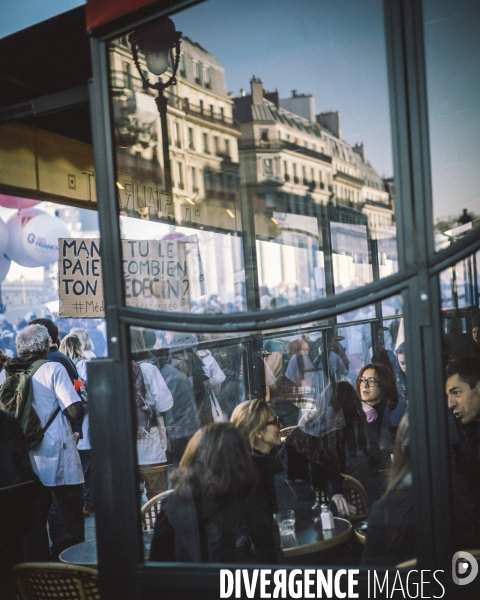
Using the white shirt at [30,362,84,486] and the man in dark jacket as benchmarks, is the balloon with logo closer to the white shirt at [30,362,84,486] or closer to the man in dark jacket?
the white shirt at [30,362,84,486]

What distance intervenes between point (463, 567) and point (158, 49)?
2754mm

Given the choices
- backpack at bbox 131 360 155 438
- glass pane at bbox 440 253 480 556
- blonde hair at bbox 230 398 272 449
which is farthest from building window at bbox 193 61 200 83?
backpack at bbox 131 360 155 438

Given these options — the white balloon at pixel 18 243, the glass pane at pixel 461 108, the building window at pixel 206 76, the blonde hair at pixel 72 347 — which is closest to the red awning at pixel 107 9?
the building window at pixel 206 76

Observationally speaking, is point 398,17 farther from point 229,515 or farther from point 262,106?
point 262,106

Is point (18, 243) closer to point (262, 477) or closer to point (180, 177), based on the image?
point (180, 177)

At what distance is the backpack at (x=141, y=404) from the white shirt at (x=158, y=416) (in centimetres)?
2

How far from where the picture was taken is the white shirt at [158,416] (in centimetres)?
250

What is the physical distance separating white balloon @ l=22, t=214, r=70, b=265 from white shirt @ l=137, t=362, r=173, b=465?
5523 mm

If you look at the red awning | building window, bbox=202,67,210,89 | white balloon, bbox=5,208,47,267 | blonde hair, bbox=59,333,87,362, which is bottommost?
blonde hair, bbox=59,333,87,362

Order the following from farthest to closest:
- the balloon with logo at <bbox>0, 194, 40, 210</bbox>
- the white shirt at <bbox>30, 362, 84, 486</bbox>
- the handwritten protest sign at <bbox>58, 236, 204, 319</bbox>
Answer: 1. the balloon with logo at <bbox>0, 194, 40, 210</bbox>
2. the white shirt at <bbox>30, 362, 84, 486</bbox>
3. the handwritten protest sign at <bbox>58, 236, 204, 319</bbox>

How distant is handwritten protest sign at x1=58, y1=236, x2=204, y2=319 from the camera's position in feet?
9.27

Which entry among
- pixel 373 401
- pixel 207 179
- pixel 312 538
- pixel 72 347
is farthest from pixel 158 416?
pixel 207 179

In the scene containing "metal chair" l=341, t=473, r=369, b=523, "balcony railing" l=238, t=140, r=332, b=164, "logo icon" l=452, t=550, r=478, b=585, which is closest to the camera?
"logo icon" l=452, t=550, r=478, b=585

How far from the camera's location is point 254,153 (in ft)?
30.4
